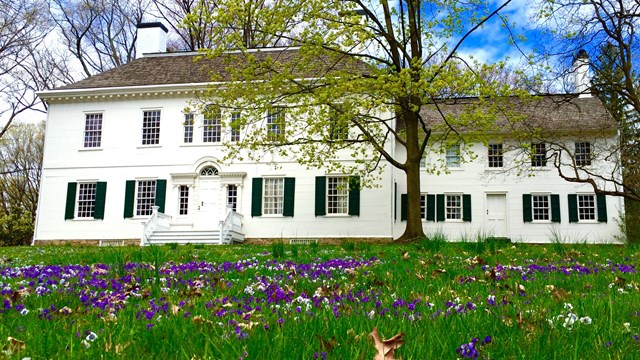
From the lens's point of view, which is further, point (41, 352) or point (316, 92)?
point (316, 92)

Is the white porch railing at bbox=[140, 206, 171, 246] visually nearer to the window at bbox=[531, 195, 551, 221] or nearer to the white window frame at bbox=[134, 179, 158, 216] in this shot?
the white window frame at bbox=[134, 179, 158, 216]

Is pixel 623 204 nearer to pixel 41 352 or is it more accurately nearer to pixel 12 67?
pixel 41 352

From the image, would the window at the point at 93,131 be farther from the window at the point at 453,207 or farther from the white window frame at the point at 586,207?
the white window frame at the point at 586,207

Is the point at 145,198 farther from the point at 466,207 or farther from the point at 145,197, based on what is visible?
the point at 466,207

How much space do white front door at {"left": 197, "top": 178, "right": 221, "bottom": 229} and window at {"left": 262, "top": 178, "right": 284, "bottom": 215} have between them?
2.32 m

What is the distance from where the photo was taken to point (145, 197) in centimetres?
2606

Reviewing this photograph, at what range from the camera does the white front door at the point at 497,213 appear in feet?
87.8

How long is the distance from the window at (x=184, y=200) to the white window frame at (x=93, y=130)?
17.0ft

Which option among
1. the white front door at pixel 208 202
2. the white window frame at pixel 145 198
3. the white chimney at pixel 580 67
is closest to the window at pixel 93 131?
the white window frame at pixel 145 198

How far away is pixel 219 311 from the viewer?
3.11m

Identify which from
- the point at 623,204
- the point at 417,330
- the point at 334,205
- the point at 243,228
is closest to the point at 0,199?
the point at 243,228

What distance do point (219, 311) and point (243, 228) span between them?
2217 cm

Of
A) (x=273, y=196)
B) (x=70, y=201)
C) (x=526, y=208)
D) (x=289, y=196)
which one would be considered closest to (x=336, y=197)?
(x=289, y=196)

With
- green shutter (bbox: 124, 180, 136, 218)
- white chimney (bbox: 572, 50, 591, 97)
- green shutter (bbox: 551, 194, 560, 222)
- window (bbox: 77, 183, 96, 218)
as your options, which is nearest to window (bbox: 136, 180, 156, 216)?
green shutter (bbox: 124, 180, 136, 218)
